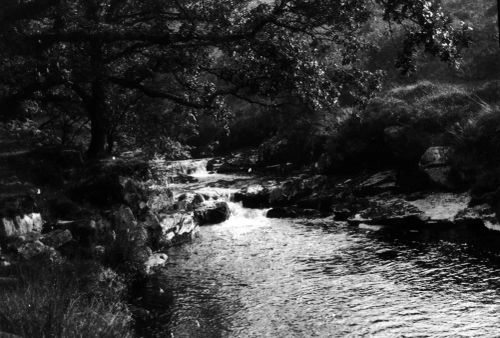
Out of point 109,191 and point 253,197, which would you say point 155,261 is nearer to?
point 109,191

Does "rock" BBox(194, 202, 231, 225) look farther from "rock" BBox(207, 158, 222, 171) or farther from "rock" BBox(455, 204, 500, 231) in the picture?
"rock" BBox(207, 158, 222, 171)

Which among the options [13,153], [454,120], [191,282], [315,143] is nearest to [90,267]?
[191,282]

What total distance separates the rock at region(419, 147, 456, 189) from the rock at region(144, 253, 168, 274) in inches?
549

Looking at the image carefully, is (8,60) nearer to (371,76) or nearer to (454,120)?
(371,76)

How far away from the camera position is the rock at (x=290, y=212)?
24859 mm

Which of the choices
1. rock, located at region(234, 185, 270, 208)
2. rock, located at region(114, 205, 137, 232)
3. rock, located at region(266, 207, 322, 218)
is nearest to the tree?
rock, located at region(114, 205, 137, 232)

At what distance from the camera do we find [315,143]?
36.1m

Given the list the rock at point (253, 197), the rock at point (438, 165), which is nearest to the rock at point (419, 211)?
the rock at point (438, 165)

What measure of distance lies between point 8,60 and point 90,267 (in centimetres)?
619

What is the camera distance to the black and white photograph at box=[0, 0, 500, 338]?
12.0m

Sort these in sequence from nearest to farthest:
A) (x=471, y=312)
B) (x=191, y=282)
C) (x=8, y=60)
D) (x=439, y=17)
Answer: (x=439, y=17)
(x=471, y=312)
(x=8, y=60)
(x=191, y=282)

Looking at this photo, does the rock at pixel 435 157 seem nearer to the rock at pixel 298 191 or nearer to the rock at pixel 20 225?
the rock at pixel 298 191

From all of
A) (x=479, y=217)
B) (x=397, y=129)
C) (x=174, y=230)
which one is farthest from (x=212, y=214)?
(x=479, y=217)

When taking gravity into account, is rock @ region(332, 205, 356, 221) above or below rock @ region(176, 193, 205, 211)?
below
